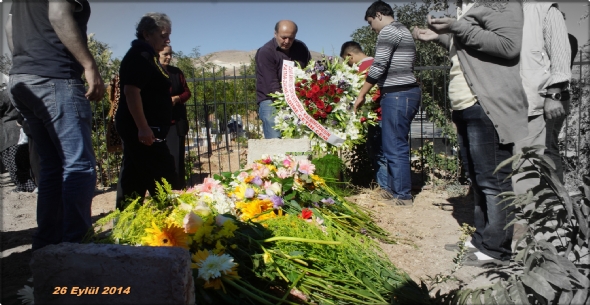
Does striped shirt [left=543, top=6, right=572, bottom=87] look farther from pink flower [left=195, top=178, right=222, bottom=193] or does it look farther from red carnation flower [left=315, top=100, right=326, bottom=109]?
pink flower [left=195, top=178, right=222, bottom=193]

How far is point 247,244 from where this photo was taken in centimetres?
210

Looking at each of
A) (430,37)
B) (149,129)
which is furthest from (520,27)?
(149,129)

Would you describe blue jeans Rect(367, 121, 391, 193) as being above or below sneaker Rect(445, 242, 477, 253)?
above

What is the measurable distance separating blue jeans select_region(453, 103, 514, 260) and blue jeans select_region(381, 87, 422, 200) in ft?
4.38

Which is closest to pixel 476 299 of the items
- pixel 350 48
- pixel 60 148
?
pixel 60 148

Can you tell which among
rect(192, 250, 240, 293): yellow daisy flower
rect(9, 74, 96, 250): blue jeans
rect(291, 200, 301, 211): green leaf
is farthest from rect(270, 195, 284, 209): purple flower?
rect(9, 74, 96, 250): blue jeans

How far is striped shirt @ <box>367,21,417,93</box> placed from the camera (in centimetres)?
414

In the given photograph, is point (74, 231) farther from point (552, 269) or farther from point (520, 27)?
point (520, 27)

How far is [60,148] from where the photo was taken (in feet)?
8.36

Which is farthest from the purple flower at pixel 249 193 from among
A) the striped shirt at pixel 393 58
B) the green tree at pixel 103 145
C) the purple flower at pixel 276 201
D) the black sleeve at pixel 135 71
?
the green tree at pixel 103 145

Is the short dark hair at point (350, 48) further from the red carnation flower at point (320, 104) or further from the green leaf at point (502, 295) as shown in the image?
the green leaf at point (502, 295)

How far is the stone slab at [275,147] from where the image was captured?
418 centimetres

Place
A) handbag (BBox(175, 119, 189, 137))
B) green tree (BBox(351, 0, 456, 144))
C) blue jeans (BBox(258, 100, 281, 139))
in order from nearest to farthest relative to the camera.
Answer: handbag (BBox(175, 119, 189, 137)), blue jeans (BBox(258, 100, 281, 139)), green tree (BBox(351, 0, 456, 144))

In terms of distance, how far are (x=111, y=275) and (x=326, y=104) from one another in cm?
341
